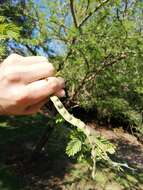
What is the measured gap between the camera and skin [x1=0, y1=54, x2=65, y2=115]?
834 mm

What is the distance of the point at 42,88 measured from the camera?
2.74ft

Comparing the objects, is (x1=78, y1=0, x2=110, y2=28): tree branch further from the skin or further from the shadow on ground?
the skin

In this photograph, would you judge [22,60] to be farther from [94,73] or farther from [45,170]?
[45,170]

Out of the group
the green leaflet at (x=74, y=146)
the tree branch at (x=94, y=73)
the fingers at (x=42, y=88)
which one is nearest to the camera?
the fingers at (x=42, y=88)

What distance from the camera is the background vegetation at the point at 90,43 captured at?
6676 millimetres

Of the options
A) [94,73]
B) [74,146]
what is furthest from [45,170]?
[74,146]

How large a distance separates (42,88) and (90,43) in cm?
572

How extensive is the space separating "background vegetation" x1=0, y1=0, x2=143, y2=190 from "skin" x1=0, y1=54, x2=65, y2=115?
510cm

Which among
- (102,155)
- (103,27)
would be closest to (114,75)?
(103,27)

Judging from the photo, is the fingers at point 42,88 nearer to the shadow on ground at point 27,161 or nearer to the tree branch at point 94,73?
the tree branch at point 94,73

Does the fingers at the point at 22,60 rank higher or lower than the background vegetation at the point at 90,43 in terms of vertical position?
higher

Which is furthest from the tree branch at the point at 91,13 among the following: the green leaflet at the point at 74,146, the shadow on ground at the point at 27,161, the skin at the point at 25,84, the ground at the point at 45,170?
the skin at the point at 25,84

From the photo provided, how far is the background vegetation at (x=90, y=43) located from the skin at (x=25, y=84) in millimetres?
5099

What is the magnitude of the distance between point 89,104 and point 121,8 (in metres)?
2.24
